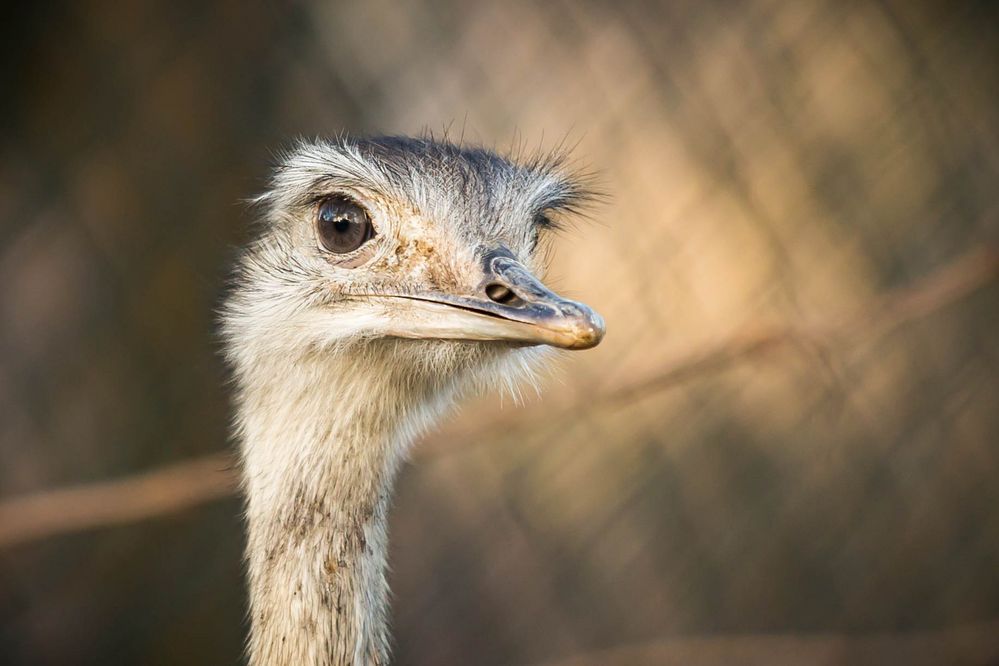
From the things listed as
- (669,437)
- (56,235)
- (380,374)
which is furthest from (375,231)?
(669,437)

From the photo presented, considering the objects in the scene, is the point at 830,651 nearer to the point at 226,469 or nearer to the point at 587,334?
the point at 226,469

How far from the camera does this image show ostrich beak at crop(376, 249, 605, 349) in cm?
114

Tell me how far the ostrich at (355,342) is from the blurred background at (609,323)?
0.47 feet

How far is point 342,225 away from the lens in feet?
4.70

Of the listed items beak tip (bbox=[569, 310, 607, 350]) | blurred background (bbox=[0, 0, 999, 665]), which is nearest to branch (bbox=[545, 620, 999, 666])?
blurred background (bbox=[0, 0, 999, 665])

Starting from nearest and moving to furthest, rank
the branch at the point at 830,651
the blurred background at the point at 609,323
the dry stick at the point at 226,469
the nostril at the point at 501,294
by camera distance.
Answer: the nostril at the point at 501,294, the dry stick at the point at 226,469, the blurred background at the point at 609,323, the branch at the point at 830,651

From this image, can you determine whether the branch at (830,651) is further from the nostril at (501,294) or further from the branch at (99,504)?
the nostril at (501,294)

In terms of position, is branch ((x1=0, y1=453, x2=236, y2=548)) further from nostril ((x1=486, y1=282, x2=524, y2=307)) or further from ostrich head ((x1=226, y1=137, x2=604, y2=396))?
nostril ((x1=486, y1=282, x2=524, y2=307))

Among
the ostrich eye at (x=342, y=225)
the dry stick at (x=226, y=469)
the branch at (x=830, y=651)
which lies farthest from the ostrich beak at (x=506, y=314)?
the branch at (x=830, y=651)

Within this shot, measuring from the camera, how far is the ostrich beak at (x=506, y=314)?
114cm

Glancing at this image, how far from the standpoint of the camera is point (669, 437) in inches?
133

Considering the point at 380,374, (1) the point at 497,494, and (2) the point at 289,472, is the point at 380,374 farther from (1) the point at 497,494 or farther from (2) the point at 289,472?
(1) the point at 497,494

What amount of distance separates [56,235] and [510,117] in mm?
1122

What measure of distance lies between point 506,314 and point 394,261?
202 mm
